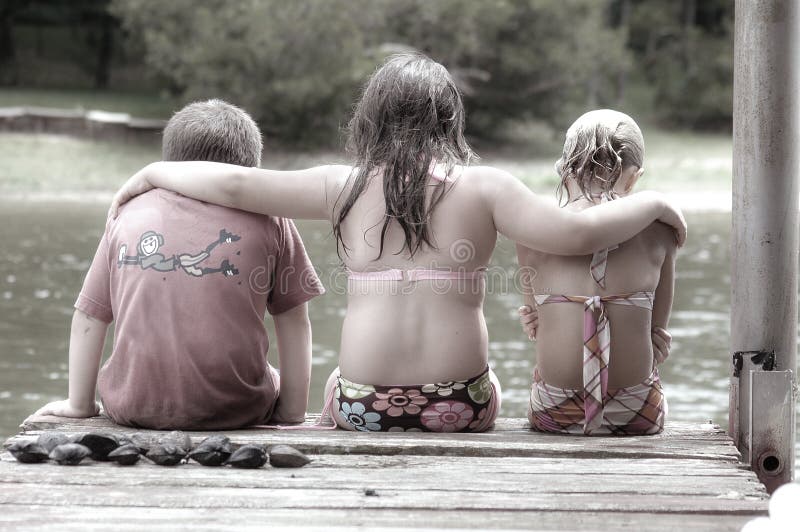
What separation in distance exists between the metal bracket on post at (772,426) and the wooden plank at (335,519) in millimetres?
865

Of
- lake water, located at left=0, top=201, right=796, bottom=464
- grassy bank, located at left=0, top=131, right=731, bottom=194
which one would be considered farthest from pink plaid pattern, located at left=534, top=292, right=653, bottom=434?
grassy bank, located at left=0, top=131, right=731, bottom=194

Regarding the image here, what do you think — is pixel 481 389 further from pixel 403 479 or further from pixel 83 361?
pixel 83 361

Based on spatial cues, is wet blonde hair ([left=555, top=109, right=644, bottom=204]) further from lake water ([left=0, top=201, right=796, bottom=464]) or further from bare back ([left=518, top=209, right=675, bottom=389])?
lake water ([left=0, top=201, right=796, bottom=464])

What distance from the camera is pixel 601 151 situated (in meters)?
2.96

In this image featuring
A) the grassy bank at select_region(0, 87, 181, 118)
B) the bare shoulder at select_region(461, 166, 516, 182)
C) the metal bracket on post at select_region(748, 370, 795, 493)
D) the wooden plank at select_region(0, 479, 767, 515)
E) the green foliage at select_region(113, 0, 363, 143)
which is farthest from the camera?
the grassy bank at select_region(0, 87, 181, 118)

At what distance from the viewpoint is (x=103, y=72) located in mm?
28750

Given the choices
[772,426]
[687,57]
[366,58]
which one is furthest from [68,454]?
[687,57]

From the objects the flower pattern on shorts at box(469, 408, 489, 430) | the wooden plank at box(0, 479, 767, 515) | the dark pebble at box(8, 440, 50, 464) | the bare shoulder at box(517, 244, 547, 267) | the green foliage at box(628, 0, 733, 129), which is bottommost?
the wooden plank at box(0, 479, 767, 515)

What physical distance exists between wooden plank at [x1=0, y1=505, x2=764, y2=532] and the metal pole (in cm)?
90

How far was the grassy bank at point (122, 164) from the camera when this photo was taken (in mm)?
17422

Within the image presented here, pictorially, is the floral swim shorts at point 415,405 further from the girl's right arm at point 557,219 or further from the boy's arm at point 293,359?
the girl's right arm at point 557,219

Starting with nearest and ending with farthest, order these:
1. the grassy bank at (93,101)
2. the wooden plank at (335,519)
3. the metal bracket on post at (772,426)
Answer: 1. the wooden plank at (335,519)
2. the metal bracket on post at (772,426)
3. the grassy bank at (93,101)

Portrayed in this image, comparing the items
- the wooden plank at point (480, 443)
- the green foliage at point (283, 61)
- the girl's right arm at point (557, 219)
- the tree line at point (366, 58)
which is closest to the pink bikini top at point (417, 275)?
the girl's right arm at point (557, 219)

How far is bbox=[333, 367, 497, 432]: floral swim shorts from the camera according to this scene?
9.45ft
